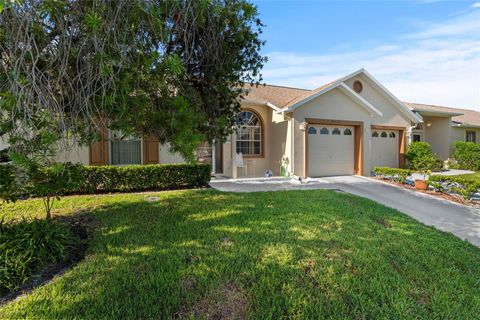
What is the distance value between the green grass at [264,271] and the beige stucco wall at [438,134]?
16.8 m

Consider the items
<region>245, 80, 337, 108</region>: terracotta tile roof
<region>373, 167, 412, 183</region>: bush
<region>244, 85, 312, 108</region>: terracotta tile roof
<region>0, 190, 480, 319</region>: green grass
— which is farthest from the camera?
<region>244, 85, 312, 108</region>: terracotta tile roof

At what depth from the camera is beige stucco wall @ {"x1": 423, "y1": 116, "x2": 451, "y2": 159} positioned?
1800 centimetres

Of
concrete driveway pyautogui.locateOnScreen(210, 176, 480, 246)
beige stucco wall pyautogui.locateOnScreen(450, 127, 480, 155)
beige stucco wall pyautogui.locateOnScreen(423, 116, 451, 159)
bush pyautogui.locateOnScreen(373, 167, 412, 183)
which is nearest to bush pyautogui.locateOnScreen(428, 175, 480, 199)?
concrete driveway pyautogui.locateOnScreen(210, 176, 480, 246)

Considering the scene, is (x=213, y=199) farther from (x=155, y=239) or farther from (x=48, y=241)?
(x=48, y=241)

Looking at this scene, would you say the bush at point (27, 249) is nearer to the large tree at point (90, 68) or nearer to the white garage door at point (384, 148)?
the large tree at point (90, 68)

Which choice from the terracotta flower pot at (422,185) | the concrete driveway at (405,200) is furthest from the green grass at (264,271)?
the terracotta flower pot at (422,185)

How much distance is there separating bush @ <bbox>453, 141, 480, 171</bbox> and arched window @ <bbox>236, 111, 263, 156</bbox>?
577 inches

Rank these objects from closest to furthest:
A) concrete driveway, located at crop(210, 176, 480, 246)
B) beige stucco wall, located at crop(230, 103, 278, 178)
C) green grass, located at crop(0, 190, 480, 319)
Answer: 1. green grass, located at crop(0, 190, 480, 319)
2. concrete driveway, located at crop(210, 176, 480, 246)
3. beige stucco wall, located at crop(230, 103, 278, 178)

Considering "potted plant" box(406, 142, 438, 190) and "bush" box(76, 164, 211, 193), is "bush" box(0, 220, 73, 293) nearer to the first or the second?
"bush" box(76, 164, 211, 193)

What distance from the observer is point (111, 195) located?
7.95 metres

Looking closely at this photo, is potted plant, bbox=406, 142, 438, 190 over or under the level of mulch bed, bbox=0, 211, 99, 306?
over

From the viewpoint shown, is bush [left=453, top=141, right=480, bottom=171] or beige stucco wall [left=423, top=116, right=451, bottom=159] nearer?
bush [left=453, top=141, right=480, bottom=171]

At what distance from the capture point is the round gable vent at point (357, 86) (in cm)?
1456

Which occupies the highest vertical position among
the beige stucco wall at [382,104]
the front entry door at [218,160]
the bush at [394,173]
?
the beige stucco wall at [382,104]
